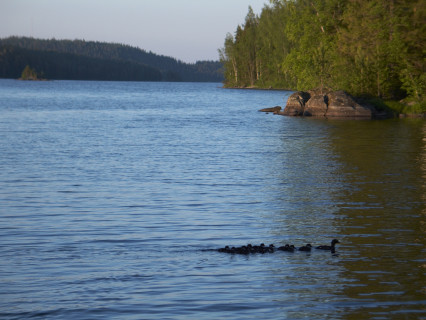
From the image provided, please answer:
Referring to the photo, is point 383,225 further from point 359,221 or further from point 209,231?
point 209,231

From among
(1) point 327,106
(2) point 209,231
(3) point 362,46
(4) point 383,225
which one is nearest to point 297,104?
(1) point 327,106

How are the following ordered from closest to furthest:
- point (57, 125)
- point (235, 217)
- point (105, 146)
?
point (235, 217) < point (105, 146) < point (57, 125)

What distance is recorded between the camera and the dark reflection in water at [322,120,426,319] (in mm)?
11820

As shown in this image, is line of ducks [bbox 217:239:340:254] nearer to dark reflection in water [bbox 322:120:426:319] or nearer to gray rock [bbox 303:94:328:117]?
dark reflection in water [bbox 322:120:426:319]

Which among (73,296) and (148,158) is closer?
(73,296)

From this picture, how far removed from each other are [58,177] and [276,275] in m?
15.8

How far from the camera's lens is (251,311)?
432 inches

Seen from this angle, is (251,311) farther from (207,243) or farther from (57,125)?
(57,125)

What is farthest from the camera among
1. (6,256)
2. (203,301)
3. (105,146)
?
(105,146)

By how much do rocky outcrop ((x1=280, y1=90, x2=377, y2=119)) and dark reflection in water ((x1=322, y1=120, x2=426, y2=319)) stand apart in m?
24.7

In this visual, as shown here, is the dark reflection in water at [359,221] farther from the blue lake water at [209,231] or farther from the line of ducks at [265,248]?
the line of ducks at [265,248]

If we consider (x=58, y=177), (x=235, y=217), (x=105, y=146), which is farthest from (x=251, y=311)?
(x=105, y=146)

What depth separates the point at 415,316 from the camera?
1066cm

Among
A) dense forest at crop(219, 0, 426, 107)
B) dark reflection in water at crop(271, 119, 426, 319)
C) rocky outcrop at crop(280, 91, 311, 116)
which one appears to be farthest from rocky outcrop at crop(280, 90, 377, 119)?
dark reflection in water at crop(271, 119, 426, 319)
